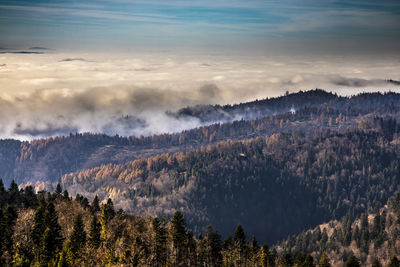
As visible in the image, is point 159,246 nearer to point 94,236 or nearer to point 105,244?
point 105,244

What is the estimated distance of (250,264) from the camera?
190m

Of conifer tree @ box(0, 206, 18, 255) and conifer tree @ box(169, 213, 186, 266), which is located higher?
conifer tree @ box(0, 206, 18, 255)

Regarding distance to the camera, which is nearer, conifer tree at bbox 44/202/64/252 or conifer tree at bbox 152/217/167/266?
conifer tree at bbox 44/202/64/252

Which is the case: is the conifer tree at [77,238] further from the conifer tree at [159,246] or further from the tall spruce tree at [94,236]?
the conifer tree at [159,246]

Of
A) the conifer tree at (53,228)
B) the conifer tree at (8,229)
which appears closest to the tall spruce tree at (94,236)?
the conifer tree at (53,228)

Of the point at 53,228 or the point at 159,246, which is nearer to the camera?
the point at 53,228

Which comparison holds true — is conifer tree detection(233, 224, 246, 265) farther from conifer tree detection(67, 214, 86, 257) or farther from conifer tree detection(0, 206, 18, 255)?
conifer tree detection(0, 206, 18, 255)

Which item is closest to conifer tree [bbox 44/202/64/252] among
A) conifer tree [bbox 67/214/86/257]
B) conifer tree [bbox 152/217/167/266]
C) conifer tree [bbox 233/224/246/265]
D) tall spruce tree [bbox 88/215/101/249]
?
conifer tree [bbox 67/214/86/257]

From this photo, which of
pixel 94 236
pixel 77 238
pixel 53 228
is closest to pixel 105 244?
pixel 94 236

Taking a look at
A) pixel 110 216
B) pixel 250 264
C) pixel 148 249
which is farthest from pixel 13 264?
pixel 250 264

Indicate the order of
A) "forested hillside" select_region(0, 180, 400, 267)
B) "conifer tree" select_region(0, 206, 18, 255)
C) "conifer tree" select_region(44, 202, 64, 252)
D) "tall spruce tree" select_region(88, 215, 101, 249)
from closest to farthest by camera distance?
"forested hillside" select_region(0, 180, 400, 267), "conifer tree" select_region(44, 202, 64, 252), "conifer tree" select_region(0, 206, 18, 255), "tall spruce tree" select_region(88, 215, 101, 249)

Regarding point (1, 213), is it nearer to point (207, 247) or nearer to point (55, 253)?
point (55, 253)

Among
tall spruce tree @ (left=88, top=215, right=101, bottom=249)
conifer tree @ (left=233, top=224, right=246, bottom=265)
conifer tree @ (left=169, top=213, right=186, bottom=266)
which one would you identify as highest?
tall spruce tree @ (left=88, top=215, right=101, bottom=249)

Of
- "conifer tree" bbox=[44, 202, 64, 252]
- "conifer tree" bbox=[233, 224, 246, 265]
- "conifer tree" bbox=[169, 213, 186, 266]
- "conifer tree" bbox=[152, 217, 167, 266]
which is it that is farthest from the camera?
"conifer tree" bbox=[233, 224, 246, 265]
